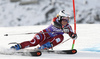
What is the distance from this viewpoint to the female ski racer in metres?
4.80

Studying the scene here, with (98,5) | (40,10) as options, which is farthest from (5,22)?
(98,5)

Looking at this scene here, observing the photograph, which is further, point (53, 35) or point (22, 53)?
point (53, 35)

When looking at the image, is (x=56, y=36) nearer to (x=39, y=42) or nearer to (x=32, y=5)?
(x=39, y=42)

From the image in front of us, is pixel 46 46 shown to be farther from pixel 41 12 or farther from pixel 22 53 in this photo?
pixel 41 12

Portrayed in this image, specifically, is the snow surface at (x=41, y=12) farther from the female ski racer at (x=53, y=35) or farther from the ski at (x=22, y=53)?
the ski at (x=22, y=53)

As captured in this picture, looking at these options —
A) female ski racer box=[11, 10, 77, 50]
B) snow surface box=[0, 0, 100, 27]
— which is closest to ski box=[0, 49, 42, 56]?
female ski racer box=[11, 10, 77, 50]

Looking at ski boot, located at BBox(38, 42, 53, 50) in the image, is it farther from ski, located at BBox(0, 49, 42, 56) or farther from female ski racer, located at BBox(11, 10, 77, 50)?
ski, located at BBox(0, 49, 42, 56)

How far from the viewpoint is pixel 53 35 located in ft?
16.4

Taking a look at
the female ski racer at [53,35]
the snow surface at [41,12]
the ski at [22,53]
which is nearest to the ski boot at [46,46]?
the female ski racer at [53,35]

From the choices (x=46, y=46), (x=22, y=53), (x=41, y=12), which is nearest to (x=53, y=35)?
(x=46, y=46)

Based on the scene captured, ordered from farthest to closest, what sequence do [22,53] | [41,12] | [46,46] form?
[41,12] < [46,46] < [22,53]

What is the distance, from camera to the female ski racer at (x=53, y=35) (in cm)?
A: 480

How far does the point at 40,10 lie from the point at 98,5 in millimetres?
8519

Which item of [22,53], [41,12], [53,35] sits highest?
[53,35]
